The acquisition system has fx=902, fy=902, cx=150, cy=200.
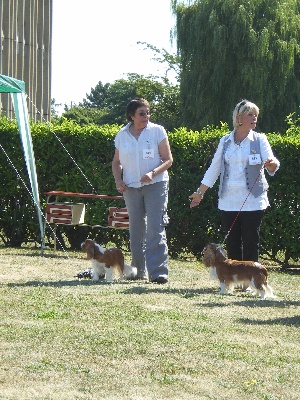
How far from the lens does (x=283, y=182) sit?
12.8m

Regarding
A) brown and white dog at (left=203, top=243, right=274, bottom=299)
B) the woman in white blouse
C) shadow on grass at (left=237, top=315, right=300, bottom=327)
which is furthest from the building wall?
shadow on grass at (left=237, top=315, right=300, bottom=327)

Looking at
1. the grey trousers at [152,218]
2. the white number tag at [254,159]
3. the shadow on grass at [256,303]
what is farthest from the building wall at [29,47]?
the shadow on grass at [256,303]

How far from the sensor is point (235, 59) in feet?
115

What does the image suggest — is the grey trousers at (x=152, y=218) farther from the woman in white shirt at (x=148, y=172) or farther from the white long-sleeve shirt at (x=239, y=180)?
the white long-sleeve shirt at (x=239, y=180)

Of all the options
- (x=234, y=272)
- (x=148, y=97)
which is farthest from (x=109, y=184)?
(x=148, y=97)

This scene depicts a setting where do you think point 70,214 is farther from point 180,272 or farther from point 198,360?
point 198,360

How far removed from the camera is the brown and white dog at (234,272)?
850 centimetres

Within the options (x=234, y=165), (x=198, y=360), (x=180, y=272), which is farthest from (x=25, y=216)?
(x=198, y=360)

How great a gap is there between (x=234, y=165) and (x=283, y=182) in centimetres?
394

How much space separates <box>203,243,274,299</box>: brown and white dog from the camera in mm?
8500

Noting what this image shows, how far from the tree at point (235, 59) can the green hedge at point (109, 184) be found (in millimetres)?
20811

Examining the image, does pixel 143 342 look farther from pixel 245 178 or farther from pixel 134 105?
pixel 134 105

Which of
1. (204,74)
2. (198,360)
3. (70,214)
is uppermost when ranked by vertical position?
(204,74)

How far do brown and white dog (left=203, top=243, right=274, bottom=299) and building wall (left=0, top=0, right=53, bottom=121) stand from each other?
84.1 feet
